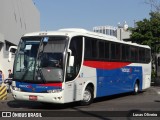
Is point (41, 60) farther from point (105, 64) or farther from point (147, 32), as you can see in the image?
point (147, 32)

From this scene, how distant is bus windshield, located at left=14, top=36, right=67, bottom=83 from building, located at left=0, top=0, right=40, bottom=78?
522 inches

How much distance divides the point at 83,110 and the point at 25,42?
3.75m

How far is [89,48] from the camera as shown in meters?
17.0

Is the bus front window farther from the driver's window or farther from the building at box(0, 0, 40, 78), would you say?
the building at box(0, 0, 40, 78)

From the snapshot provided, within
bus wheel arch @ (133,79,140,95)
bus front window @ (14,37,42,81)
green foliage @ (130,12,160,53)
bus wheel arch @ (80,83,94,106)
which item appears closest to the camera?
bus front window @ (14,37,42,81)

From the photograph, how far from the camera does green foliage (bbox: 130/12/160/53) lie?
120ft

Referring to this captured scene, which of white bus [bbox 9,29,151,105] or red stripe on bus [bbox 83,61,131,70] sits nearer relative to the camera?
white bus [bbox 9,29,151,105]

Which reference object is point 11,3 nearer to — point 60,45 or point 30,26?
point 30,26

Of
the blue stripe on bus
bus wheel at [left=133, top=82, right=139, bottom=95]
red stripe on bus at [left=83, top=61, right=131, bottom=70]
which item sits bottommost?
bus wheel at [left=133, top=82, right=139, bottom=95]

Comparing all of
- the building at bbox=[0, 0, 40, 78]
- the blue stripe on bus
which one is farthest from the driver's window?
the building at bbox=[0, 0, 40, 78]

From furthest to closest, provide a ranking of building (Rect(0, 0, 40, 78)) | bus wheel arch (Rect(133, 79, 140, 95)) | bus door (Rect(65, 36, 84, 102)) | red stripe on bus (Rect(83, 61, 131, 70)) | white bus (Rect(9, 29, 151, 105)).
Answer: building (Rect(0, 0, 40, 78)) < bus wheel arch (Rect(133, 79, 140, 95)) < red stripe on bus (Rect(83, 61, 131, 70)) < bus door (Rect(65, 36, 84, 102)) < white bus (Rect(9, 29, 151, 105))

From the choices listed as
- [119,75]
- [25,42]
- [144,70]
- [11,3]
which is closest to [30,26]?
[11,3]

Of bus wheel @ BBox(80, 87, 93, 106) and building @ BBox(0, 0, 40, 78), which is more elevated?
building @ BBox(0, 0, 40, 78)

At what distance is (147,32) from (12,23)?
12.9 metres
